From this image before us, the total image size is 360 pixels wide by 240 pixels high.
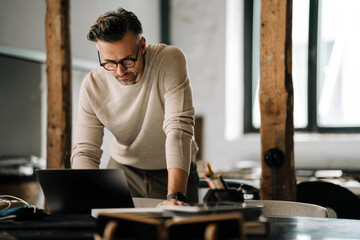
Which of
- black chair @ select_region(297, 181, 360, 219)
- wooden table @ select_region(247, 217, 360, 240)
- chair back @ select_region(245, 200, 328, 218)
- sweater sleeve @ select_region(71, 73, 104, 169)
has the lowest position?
black chair @ select_region(297, 181, 360, 219)

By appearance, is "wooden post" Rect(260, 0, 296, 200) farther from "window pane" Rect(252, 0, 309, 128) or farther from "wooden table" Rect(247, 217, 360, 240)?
"window pane" Rect(252, 0, 309, 128)

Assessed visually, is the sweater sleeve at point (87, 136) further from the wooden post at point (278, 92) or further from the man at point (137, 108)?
the wooden post at point (278, 92)

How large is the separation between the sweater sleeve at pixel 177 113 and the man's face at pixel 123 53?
0.15 meters

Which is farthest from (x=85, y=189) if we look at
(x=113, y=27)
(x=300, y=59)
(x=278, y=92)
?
(x=300, y=59)

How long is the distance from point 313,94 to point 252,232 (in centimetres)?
442

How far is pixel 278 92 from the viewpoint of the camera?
9.27 ft

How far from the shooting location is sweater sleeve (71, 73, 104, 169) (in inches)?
89.9

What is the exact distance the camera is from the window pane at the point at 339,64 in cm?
522

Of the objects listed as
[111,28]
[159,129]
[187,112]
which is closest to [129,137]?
[159,129]

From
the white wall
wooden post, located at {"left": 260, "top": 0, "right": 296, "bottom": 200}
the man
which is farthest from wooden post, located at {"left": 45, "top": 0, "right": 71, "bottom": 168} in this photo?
wooden post, located at {"left": 260, "top": 0, "right": 296, "bottom": 200}

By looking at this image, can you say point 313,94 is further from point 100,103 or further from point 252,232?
point 252,232

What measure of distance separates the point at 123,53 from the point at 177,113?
35cm

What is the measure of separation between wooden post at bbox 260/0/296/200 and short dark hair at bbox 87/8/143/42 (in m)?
1.01

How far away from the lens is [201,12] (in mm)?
5875
